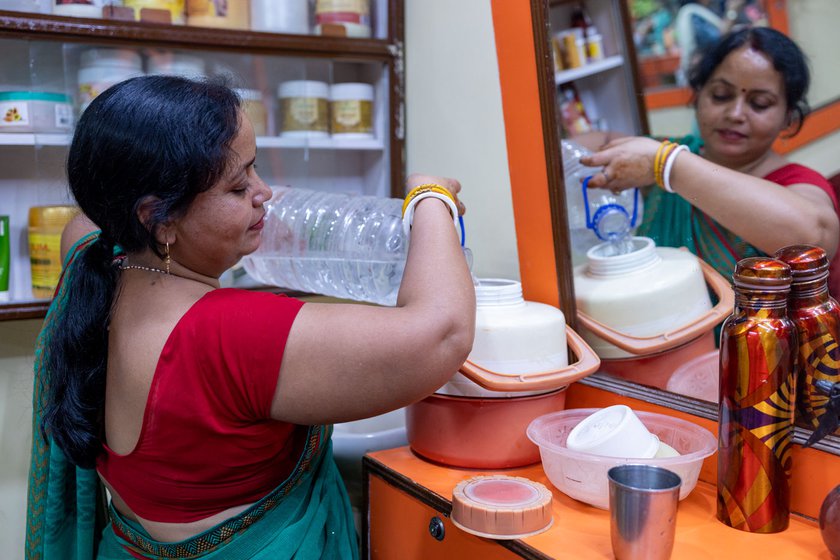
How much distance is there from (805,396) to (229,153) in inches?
31.5

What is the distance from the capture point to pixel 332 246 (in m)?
1.61

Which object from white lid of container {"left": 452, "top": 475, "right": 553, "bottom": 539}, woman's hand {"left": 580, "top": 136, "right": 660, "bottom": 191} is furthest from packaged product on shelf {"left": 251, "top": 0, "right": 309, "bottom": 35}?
white lid of container {"left": 452, "top": 475, "right": 553, "bottom": 539}

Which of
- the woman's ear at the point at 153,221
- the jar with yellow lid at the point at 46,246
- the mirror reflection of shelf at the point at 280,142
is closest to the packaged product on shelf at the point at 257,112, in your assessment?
the mirror reflection of shelf at the point at 280,142

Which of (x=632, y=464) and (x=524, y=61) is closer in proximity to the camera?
(x=632, y=464)

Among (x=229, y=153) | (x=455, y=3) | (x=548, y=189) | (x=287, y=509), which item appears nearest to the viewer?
(x=229, y=153)

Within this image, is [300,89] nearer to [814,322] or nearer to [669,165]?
[669,165]

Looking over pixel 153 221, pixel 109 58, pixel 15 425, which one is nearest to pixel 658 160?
pixel 153 221

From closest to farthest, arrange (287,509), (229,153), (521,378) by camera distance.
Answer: (229,153), (287,509), (521,378)

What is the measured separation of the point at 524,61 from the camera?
1.39 metres

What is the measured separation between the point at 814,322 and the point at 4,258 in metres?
1.46

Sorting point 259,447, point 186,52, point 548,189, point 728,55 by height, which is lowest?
point 259,447

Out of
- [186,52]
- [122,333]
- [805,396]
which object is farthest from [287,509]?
[186,52]

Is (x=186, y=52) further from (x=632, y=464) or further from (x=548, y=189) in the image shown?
(x=632, y=464)

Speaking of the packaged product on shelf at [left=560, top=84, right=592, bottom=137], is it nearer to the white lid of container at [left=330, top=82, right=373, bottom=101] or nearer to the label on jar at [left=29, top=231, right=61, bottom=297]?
the white lid of container at [left=330, top=82, right=373, bottom=101]
